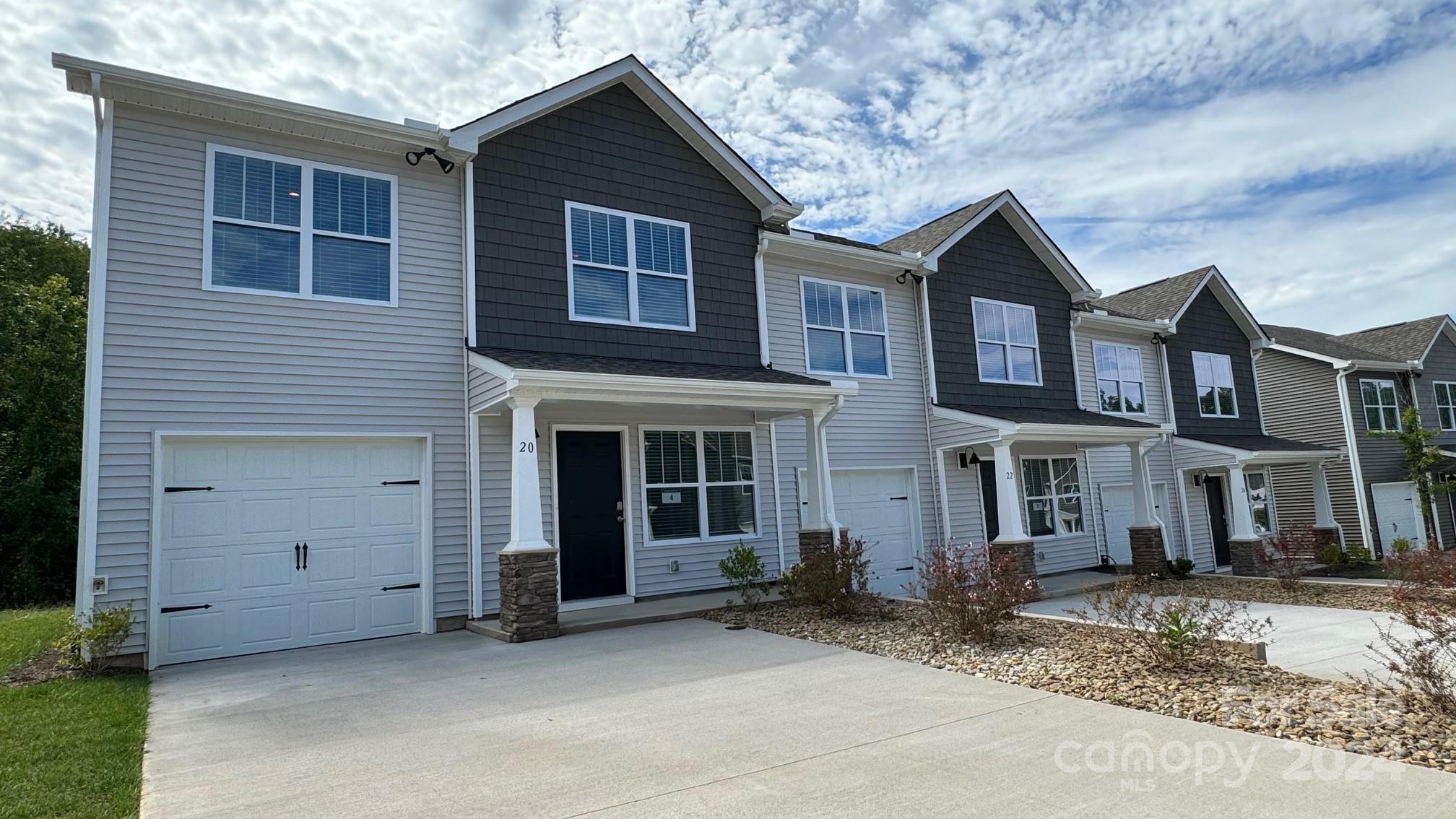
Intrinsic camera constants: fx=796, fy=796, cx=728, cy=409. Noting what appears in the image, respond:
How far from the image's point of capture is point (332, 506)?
882cm

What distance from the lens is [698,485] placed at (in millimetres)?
11273

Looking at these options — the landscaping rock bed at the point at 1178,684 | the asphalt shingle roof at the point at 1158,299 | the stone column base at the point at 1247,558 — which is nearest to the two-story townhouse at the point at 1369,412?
the asphalt shingle roof at the point at 1158,299

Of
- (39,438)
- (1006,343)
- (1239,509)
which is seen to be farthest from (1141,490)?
(39,438)

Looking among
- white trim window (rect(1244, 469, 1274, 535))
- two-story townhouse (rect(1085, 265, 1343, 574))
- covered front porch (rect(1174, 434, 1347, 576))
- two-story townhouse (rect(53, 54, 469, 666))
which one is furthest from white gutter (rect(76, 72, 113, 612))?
white trim window (rect(1244, 469, 1274, 535))

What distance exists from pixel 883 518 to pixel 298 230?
31.2 feet

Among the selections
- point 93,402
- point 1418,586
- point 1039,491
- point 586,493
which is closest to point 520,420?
point 586,493

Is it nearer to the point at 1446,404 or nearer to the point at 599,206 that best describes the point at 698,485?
the point at 599,206

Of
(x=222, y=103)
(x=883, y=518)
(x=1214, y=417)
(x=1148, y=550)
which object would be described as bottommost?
(x=1148, y=550)

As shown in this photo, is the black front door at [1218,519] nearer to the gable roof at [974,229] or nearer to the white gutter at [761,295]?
the gable roof at [974,229]

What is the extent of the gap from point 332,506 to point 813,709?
6.02 metres

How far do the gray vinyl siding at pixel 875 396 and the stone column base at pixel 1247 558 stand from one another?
6.64 metres

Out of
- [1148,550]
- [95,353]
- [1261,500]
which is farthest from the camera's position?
[1261,500]

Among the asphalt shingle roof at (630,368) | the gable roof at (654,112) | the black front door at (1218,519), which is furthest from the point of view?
the black front door at (1218,519)

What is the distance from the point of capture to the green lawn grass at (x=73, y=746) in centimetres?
398
